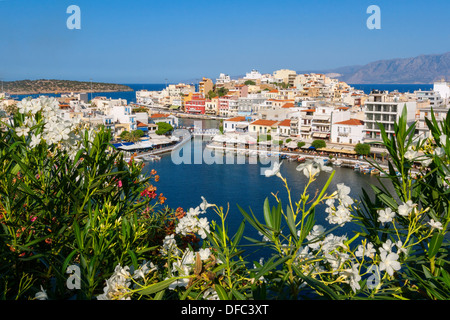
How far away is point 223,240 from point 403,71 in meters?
159

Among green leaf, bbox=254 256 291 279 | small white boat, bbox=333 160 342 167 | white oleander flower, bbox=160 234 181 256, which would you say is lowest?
small white boat, bbox=333 160 342 167

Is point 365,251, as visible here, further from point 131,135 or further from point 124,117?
point 124,117

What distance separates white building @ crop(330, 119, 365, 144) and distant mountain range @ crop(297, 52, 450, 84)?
118 metres

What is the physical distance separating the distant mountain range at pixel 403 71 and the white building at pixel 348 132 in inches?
4635

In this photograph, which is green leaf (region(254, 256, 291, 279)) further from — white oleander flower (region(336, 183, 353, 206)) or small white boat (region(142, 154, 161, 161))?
small white boat (region(142, 154, 161, 161))

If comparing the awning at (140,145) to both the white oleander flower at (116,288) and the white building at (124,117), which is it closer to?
the white building at (124,117)

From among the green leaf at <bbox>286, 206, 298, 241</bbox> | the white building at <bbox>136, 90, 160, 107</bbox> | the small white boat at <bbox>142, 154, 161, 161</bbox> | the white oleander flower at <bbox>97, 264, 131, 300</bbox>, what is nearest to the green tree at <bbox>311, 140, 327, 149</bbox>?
the small white boat at <bbox>142, 154, 161, 161</bbox>

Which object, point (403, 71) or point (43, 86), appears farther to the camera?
point (403, 71)

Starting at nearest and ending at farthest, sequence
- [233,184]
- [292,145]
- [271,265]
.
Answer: [271,265]
[233,184]
[292,145]

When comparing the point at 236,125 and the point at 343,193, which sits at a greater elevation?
the point at 343,193

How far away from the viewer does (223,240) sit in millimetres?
1252

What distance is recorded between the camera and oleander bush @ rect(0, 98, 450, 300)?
45.1 inches

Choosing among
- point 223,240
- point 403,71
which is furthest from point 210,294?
point 403,71
